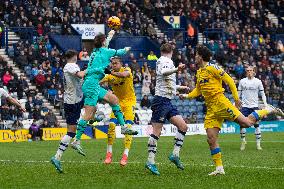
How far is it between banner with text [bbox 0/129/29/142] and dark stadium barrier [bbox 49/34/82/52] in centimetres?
984

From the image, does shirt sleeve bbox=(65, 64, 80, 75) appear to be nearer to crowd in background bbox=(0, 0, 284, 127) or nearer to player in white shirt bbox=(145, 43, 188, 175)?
player in white shirt bbox=(145, 43, 188, 175)

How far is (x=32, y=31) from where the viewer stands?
46.7 meters

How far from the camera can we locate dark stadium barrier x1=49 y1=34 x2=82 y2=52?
47.8m

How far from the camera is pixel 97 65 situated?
60.9 ft

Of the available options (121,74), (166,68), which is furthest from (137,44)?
(166,68)

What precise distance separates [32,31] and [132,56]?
20.1 feet

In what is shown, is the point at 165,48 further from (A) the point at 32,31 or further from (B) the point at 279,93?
(B) the point at 279,93

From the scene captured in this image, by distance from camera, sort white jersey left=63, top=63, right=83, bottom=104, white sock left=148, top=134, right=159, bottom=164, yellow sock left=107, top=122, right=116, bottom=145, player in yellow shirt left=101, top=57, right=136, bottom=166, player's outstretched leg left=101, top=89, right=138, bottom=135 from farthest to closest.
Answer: yellow sock left=107, top=122, right=116, bottom=145 < player in yellow shirt left=101, top=57, right=136, bottom=166 < white jersey left=63, top=63, right=83, bottom=104 < player's outstretched leg left=101, top=89, right=138, bottom=135 < white sock left=148, top=134, right=159, bottom=164

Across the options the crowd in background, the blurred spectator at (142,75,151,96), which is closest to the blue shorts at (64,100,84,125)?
the crowd in background

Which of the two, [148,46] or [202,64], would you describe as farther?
[148,46]

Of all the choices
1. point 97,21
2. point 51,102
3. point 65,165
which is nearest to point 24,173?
point 65,165

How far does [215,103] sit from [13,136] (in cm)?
2269

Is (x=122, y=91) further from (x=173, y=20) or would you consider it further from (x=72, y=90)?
(x=173, y=20)

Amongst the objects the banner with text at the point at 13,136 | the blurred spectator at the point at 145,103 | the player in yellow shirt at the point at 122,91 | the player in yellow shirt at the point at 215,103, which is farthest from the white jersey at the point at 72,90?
the blurred spectator at the point at 145,103
